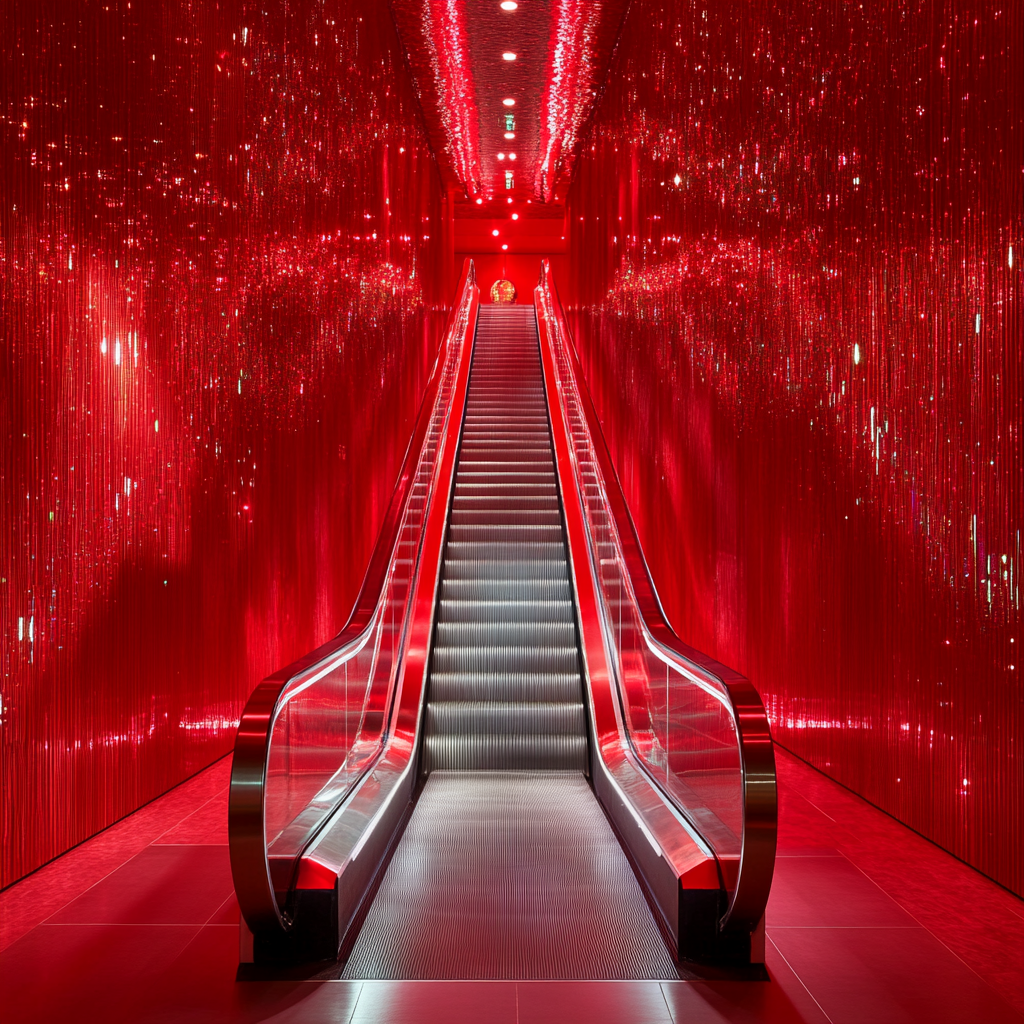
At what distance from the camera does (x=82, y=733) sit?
3.98m

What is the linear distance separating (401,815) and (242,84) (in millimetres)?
4588

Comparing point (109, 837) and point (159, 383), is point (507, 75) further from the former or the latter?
point (109, 837)

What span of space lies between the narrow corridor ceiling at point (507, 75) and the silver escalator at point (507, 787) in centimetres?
452

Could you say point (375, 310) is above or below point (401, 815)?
above

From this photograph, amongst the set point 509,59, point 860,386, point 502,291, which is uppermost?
point 502,291

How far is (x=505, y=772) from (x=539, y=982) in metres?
2.84

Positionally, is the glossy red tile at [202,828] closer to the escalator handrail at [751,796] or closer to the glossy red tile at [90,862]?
the glossy red tile at [90,862]

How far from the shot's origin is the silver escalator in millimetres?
3117

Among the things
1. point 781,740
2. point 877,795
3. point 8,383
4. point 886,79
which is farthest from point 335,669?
point 886,79

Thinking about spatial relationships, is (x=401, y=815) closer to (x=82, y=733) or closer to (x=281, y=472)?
(x=82, y=733)

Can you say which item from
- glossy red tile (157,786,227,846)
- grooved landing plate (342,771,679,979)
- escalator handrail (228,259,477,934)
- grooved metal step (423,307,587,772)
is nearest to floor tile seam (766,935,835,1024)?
grooved landing plate (342,771,679,979)

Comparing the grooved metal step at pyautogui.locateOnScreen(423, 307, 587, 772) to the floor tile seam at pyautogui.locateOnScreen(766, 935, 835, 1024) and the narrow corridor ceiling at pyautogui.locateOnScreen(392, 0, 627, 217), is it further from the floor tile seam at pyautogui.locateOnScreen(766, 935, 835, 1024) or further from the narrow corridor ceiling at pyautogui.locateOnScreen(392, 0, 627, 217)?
the narrow corridor ceiling at pyautogui.locateOnScreen(392, 0, 627, 217)

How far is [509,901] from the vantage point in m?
3.52

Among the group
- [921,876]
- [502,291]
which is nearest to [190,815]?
[921,876]
